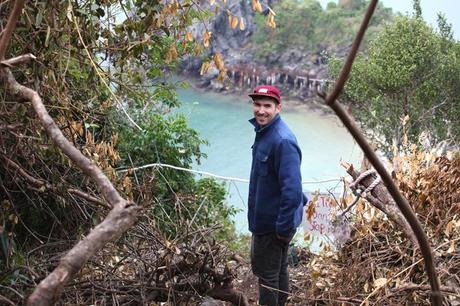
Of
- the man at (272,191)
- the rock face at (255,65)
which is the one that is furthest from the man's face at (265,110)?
the rock face at (255,65)

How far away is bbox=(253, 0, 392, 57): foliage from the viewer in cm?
2297

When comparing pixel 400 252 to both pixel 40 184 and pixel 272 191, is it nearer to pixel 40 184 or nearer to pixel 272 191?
pixel 272 191

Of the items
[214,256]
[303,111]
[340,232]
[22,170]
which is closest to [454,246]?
[340,232]

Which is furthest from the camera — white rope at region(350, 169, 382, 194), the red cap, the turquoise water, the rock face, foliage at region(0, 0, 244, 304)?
the rock face

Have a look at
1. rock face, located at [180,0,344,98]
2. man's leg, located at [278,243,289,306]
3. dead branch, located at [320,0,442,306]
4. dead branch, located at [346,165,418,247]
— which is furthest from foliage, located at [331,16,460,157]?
dead branch, located at [320,0,442,306]

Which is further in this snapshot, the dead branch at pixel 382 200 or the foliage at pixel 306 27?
the foliage at pixel 306 27

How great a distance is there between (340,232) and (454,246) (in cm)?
58

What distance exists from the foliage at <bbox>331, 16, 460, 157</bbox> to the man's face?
8.88 metres

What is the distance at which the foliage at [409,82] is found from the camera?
1145 centimetres

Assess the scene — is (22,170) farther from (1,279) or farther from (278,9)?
(278,9)

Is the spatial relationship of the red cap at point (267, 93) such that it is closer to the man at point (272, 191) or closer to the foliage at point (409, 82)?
the man at point (272, 191)

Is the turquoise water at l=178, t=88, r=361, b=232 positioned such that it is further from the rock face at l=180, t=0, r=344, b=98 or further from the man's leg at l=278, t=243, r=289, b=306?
the man's leg at l=278, t=243, r=289, b=306

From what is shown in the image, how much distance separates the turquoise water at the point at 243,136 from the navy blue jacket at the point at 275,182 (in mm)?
12100

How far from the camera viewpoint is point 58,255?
222 centimetres
